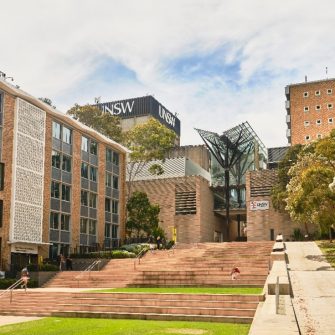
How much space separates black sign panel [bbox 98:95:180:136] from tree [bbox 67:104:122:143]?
20.9 m

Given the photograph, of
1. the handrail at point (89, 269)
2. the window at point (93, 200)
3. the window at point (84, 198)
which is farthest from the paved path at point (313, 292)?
the window at point (93, 200)

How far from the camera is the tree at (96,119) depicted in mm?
62562

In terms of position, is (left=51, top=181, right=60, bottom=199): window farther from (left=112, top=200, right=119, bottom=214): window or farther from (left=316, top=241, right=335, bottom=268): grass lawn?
(left=316, top=241, right=335, bottom=268): grass lawn

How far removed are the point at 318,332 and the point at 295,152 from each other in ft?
159

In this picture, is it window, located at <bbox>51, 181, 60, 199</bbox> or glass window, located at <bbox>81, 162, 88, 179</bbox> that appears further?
glass window, located at <bbox>81, 162, 88, 179</bbox>

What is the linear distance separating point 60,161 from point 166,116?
4643cm

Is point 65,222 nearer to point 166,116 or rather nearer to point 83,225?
point 83,225

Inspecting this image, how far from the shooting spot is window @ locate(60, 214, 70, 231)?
147ft

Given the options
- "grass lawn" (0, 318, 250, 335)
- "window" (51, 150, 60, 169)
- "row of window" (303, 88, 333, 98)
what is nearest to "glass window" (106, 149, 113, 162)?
"window" (51, 150, 60, 169)

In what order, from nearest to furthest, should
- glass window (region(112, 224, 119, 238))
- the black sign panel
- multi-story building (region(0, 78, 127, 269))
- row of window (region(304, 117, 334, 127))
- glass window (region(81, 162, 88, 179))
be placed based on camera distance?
multi-story building (region(0, 78, 127, 269))
glass window (region(81, 162, 88, 179))
glass window (region(112, 224, 119, 238))
the black sign panel
row of window (region(304, 117, 334, 127))

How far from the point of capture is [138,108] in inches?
3354

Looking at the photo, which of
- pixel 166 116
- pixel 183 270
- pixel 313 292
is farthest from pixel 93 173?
pixel 166 116

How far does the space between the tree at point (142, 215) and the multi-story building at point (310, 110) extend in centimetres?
3879

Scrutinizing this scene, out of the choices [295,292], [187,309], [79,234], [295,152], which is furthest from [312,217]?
[295,152]
